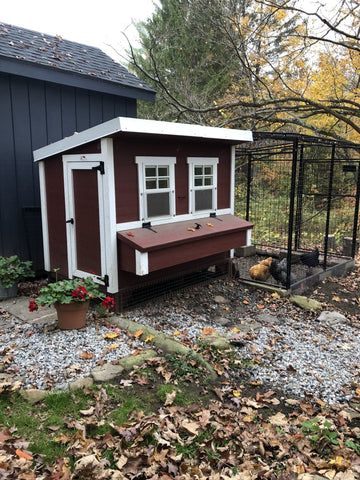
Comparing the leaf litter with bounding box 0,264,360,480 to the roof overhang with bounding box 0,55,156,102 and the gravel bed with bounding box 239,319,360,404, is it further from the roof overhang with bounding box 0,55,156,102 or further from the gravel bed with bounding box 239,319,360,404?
the roof overhang with bounding box 0,55,156,102

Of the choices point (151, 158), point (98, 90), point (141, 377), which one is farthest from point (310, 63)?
point (141, 377)

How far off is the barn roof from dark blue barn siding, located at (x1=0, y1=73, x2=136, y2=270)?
326 millimetres

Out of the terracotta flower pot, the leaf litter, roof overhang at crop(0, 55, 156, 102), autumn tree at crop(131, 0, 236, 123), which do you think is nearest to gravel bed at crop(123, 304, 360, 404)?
the leaf litter

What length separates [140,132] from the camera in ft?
16.3

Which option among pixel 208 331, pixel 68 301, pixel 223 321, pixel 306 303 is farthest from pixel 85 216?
pixel 306 303

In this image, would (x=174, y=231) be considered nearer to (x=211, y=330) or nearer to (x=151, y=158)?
(x=151, y=158)

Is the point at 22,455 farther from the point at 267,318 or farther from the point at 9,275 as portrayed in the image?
the point at 267,318

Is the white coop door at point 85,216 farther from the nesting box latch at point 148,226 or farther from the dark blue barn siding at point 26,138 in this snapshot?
the dark blue barn siding at point 26,138

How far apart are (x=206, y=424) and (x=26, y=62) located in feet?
19.5

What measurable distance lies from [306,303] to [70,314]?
13.2 ft

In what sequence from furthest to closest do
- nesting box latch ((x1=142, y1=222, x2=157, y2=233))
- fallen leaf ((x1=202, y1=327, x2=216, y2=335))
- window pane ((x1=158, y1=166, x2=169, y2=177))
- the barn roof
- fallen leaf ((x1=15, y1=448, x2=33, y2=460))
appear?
the barn roof, window pane ((x1=158, y1=166, x2=169, y2=177)), nesting box latch ((x1=142, y1=222, x2=157, y2=233)), fallen leaf ((x1=202, y1=327, x2=216, y2=335)), fallen leaf ((x1=15, y1=448, x2=33, y2=460))

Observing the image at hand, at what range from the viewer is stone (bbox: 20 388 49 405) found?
316 cm

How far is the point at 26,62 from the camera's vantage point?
6.18 meters

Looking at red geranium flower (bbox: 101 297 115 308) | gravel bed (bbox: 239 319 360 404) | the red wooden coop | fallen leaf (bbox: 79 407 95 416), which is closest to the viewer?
fallen leaf (bbox: 79 407 95 416)
